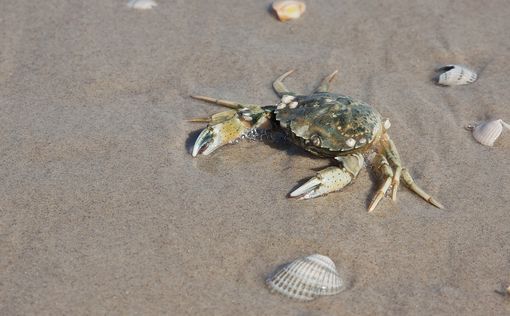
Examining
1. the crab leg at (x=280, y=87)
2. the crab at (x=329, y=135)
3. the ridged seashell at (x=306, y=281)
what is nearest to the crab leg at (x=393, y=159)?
the crab at (x=329, y=135)

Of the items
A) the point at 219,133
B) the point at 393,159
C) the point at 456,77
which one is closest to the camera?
the point at 393,159

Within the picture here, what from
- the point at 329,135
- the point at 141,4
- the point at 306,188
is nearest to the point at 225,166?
the point at 306,188

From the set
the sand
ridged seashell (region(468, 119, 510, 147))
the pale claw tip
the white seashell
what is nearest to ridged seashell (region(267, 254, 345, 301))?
the sand

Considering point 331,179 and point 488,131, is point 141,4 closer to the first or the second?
point 331,179

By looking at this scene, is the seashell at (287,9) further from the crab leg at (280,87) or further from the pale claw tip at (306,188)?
the pale claw tip at (306,188)

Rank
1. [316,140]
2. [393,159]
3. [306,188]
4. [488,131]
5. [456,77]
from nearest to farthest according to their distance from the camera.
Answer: [306,188], [316,140], [393,159], [488,131], [456,77]

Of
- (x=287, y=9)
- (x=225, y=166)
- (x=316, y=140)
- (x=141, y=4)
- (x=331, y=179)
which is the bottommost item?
(x=141, y=4)

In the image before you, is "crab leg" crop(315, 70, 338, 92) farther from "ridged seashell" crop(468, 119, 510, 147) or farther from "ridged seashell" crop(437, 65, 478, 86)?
"ridged seashell" crop(468, 119, 510, 147)

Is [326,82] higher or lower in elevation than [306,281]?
lower
